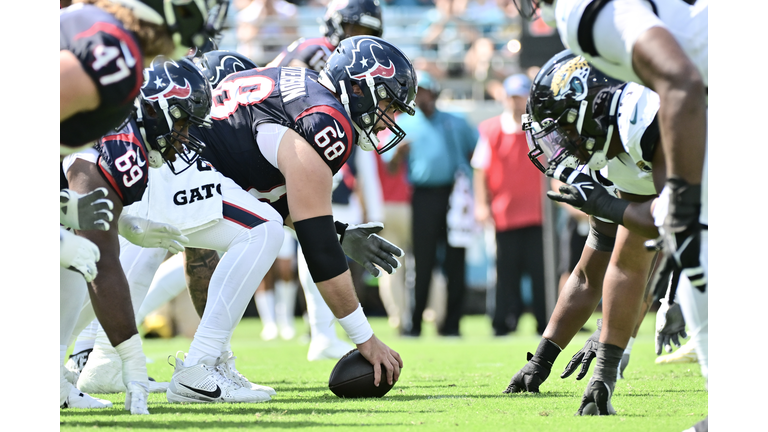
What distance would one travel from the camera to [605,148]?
2729 millimetres

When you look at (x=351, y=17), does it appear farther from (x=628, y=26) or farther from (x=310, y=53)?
(x=628, y=26)

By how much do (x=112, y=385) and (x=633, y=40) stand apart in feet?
7.45

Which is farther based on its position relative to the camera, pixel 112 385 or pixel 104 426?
Answer: pixel 112 385

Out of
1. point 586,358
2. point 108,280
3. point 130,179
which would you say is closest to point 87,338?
point 108,280

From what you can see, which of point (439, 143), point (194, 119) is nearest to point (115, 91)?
point (194, 119)

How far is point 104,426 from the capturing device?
240cm

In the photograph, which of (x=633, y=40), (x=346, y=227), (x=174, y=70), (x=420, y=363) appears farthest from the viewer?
(x=420, y=363)

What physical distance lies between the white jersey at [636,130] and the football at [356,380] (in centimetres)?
108

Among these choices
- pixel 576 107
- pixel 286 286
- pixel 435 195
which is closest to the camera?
pixel 576 107

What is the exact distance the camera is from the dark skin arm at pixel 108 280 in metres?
2.72

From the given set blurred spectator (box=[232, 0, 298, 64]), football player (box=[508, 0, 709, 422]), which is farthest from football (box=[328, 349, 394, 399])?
blurred spectator (box=[232, 0, 298, 64])

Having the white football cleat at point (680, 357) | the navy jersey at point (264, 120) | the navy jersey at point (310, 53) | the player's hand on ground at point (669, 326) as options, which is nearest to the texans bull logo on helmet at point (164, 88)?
the navy jersey at point (264, 120)

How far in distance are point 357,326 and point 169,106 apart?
96 cm
